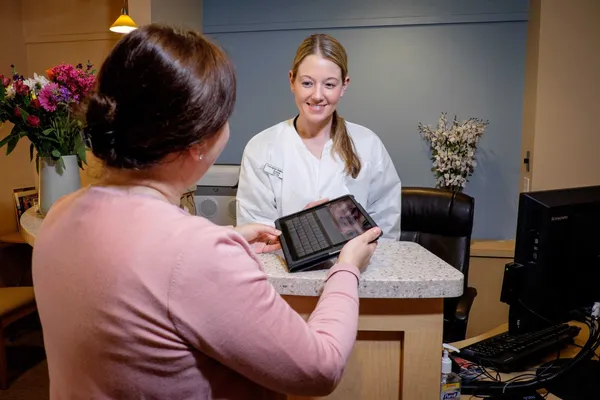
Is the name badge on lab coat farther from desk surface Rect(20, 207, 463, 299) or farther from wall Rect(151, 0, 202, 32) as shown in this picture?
wall Rect(151, 0, 202, 32)

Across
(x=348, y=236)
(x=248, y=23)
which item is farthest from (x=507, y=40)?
(x=348, y=236)

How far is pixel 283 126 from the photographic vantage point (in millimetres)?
1714

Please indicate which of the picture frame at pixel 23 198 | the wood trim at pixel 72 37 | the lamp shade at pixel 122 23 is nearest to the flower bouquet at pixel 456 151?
the lamp shade at pixel 122 23

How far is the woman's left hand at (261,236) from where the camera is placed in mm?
992

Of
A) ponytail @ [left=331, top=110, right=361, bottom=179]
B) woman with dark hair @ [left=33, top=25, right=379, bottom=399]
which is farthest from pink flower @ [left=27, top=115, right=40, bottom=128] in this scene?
woman with dark hair @ [left=33, top=25, right=379, bottom=399]

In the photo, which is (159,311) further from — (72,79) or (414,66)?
(414,66)

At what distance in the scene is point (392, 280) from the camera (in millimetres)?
784

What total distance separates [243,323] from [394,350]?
17.7 inches

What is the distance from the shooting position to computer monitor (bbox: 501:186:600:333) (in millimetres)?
1065

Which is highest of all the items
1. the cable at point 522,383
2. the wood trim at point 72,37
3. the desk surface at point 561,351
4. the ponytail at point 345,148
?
the wood trim at point 72,37

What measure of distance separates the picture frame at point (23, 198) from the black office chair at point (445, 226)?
261cm

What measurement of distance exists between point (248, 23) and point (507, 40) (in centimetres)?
178

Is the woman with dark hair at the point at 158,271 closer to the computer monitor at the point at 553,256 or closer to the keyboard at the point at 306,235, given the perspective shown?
the keyboard at the point at 306,235

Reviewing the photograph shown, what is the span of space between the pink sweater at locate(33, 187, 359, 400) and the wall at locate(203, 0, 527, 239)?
2.90 meters
